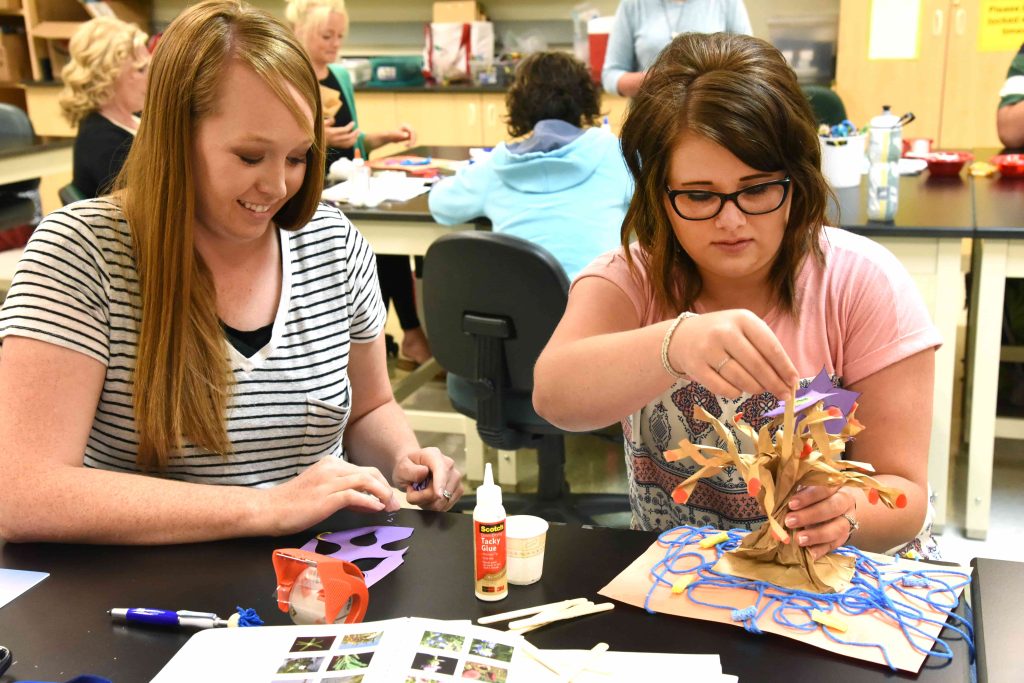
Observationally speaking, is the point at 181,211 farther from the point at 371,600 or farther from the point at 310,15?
the point at 310,15

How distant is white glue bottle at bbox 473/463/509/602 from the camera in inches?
39.2

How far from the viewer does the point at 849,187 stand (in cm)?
291

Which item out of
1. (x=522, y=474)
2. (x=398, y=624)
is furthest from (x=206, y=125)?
(x=522, y=474)

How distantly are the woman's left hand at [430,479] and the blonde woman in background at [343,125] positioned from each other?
92.5 inches

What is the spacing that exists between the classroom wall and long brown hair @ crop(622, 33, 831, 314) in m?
4.07

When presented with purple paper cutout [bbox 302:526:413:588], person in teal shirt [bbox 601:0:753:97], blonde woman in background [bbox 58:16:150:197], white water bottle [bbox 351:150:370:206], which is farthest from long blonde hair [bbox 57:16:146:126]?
purple paper cutout [bbox 302:526:413:588]

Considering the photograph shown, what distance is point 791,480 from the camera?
1.03 meters

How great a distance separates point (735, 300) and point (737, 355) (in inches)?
14.6

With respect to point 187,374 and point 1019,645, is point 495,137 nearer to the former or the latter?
point 187,374

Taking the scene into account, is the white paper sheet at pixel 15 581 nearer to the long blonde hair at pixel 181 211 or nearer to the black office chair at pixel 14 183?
Answer: the long blonde hair at pixel 181 211

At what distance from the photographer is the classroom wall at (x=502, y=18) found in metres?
5.12

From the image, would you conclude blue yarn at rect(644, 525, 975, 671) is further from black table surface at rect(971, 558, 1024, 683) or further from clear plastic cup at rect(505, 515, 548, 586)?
clear plastic cup at rect(505, 515, 548, 586)

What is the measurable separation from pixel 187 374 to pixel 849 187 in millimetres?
2228

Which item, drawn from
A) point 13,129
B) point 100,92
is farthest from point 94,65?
point 13,129
